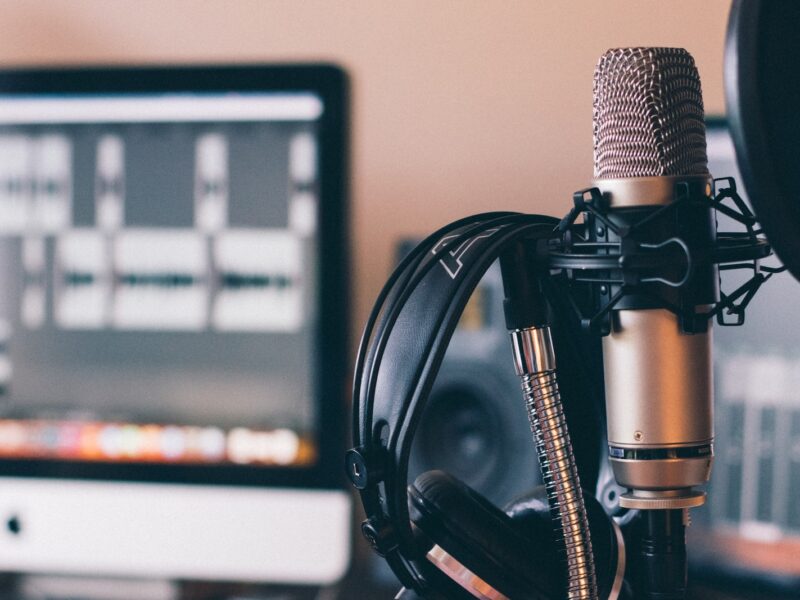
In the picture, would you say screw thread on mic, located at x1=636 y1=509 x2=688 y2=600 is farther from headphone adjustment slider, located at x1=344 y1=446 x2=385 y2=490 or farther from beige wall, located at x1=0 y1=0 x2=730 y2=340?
beige wall, located at x1=0 y1=0 x2=730 y2=340

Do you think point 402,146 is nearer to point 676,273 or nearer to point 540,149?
point 540,149

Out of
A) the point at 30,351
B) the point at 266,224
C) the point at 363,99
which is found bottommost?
the point at 30,351

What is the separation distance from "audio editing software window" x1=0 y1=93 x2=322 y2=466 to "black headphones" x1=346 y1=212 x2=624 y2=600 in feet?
1.40

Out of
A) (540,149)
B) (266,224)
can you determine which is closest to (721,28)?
(540,149)

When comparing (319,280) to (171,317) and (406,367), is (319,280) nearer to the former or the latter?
(171,317)

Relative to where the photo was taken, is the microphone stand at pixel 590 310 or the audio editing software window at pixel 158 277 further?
the audio editing software window at pixel 158 277

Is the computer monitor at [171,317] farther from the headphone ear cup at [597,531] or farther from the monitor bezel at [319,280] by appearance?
the headphone ear cup at [597,531]

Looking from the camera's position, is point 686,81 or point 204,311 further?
point 204,311

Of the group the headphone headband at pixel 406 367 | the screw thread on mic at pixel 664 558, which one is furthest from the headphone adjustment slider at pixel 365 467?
the screw thread on mic at pixel 664 558

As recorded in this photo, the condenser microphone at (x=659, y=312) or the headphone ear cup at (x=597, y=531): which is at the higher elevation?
the condenser microphone at (x=659, y=312)

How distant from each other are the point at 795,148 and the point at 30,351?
2.28 ft

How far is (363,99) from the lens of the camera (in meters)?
1.02

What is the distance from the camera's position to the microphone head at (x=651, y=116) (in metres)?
0.32

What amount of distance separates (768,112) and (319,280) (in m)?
0.52
